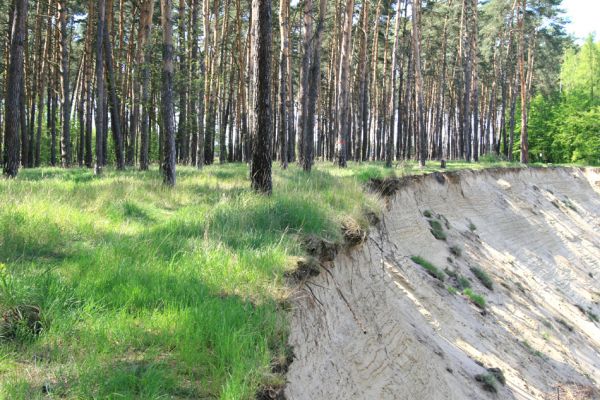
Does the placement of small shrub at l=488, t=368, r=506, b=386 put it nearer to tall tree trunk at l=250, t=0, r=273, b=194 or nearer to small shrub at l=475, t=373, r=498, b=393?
small shrub at l=475, t=373, r=498, b=393

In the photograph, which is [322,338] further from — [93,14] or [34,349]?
[93,14]

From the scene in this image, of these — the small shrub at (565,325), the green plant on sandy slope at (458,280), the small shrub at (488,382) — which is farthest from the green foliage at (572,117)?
the small shrub at (488,382)

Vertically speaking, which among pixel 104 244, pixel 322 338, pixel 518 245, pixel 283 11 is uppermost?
pixel 283 11

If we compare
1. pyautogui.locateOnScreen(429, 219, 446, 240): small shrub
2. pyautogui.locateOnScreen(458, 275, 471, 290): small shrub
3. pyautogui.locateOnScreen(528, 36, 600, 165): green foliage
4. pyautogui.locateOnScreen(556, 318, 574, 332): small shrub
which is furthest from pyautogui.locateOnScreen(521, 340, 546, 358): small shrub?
pyautogui.locateOnScreen(528, 36, 600, 165): green foliage

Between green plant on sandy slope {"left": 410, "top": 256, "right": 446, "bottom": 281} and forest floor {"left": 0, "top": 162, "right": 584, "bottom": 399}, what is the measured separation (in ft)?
19.0

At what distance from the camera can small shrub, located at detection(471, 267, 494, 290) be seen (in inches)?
536

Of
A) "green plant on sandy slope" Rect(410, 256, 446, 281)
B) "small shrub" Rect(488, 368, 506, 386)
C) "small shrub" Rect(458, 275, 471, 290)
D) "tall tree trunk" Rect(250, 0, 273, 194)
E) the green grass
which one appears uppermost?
"tall tree trunk" Rect(250, 0, 273, 194)

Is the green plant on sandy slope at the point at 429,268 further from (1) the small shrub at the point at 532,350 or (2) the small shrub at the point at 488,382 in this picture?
(2) the small shrub at the point at 488,382

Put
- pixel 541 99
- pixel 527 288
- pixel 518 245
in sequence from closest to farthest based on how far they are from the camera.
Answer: pixel 527 288, pixel 518 245, pixel 541 99

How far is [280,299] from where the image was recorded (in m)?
Answer: 4.35

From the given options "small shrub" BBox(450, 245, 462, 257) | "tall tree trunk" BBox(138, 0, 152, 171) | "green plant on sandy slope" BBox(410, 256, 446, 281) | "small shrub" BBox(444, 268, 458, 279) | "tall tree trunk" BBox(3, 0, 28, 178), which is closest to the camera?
"tall tree trunk" BBox(3, 0, 28, 178)

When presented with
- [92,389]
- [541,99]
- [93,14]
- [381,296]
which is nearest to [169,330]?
[92,389]

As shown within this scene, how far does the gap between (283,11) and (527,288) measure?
12992mm

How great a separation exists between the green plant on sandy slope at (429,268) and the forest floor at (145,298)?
5.80 meters
